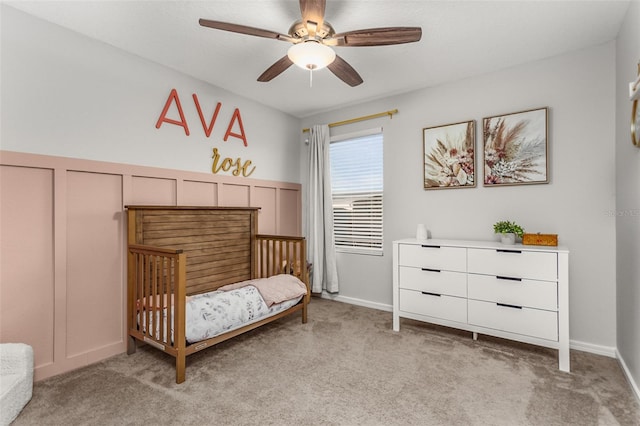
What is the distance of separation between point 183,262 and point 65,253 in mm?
889

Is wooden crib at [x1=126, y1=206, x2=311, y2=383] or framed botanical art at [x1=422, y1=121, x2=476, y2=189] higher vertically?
framed botanical art at [x1=422, y1=121, x2=476, y2=189]

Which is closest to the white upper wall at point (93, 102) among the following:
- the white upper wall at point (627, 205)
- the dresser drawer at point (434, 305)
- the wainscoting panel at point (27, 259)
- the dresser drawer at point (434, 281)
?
the wainscoting panel at point (27, 259)

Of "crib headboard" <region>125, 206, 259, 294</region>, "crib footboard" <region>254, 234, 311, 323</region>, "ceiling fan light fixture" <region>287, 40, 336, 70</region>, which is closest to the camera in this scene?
"ceiling fan light fixture" <region>287, 40, 336, 70</region>

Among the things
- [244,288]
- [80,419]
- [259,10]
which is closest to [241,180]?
[244,288]

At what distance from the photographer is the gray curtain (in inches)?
151

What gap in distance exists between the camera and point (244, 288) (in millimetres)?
2631

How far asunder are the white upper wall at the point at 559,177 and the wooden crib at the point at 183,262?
1507 millimetres

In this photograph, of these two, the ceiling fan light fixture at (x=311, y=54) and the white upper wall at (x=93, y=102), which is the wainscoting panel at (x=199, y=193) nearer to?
the white upper wall at (x=93, y=102)

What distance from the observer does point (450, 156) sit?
3072 millimetres

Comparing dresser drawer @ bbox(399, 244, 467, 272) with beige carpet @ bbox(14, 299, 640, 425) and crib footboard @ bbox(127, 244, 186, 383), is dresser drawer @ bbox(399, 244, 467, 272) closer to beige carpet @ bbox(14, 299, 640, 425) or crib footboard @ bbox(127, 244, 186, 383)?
beige carpet @ bbox(14, 299, 640, 425)

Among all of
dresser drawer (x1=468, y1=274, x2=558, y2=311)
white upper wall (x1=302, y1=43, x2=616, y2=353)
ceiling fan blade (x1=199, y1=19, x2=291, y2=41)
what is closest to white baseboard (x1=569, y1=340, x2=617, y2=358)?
white upper wall (x1=302, y1=43, x2=616, y2=353)

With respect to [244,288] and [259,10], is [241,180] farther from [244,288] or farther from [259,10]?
[259,10]

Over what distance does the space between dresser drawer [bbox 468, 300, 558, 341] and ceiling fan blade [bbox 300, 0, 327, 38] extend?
7.58ft

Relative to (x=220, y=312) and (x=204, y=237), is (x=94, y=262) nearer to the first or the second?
(x=204, y=237)
